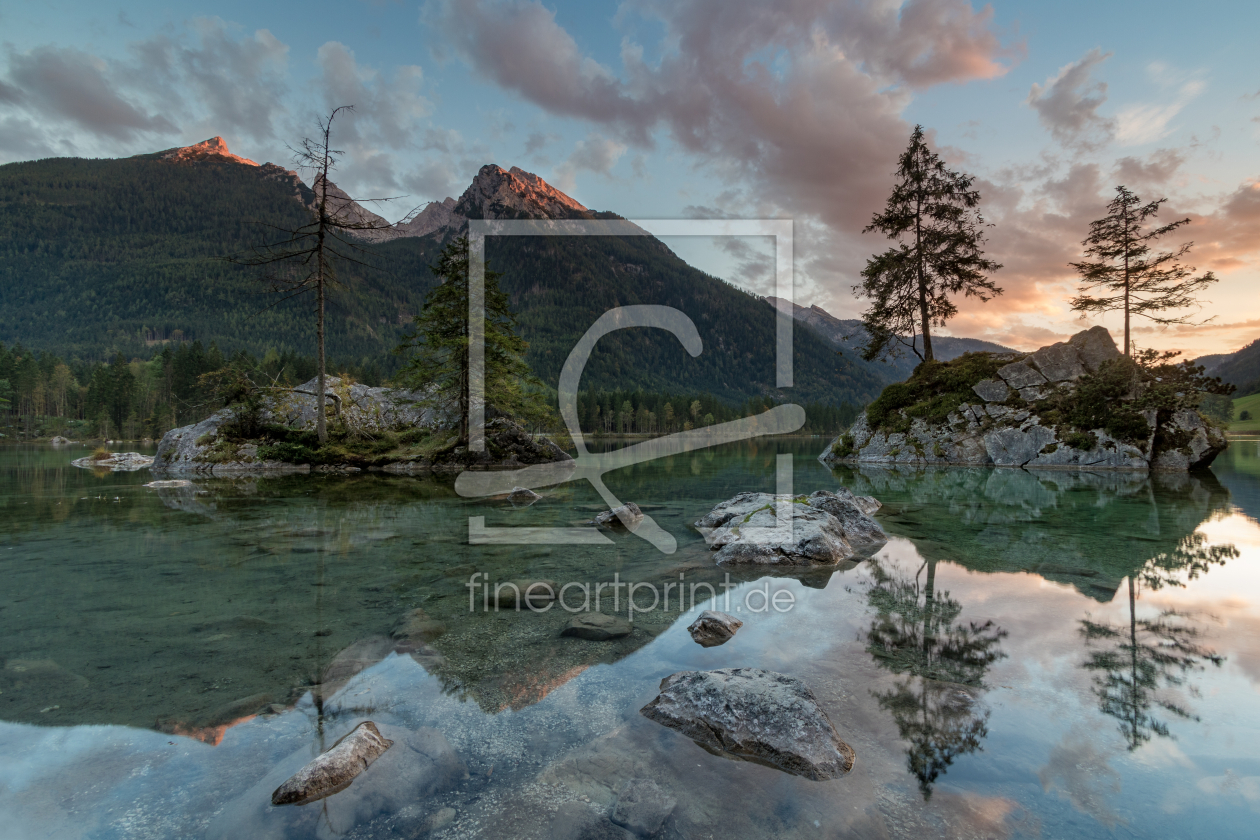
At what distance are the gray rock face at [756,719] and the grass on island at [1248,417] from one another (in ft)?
517

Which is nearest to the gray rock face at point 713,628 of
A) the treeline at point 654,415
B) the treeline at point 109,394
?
the treeline at point 109,394

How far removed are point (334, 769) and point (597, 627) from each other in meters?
3.17

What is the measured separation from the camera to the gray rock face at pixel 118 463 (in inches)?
1069

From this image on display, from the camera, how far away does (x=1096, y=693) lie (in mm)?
4480

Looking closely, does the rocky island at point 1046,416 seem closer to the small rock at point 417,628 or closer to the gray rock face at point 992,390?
the gray rock face at point 992,390

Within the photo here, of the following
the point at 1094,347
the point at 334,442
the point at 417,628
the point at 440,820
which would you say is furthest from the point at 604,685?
the point at 1094,347

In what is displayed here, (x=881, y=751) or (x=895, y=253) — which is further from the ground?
(x=895, y=253)

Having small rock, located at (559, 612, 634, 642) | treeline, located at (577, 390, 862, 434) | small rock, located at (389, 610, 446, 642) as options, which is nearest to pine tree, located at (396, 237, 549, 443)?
small rock, located at (389, 610, 446, 642)

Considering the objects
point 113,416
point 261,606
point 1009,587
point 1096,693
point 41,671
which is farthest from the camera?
point 113,416

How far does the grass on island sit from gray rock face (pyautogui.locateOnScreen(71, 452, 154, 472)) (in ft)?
546

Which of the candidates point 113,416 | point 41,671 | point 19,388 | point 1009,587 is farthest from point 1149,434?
point 19,388

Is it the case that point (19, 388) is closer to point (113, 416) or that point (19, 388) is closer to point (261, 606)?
point (113, 416)

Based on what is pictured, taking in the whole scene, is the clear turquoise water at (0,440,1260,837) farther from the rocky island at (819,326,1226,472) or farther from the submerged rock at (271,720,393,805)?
the rocky island at (819,326,1226,472)

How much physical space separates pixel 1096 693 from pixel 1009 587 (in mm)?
3468
